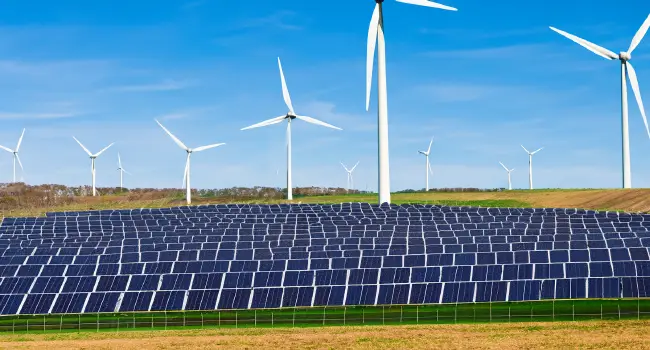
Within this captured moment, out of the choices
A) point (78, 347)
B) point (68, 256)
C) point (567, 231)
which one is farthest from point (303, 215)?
point (78, 347)

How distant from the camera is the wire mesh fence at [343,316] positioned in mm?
50500

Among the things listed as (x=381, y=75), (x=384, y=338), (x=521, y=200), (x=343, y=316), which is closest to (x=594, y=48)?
(x=381, y=75)

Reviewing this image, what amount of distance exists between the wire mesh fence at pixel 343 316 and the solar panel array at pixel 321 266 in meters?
0.56

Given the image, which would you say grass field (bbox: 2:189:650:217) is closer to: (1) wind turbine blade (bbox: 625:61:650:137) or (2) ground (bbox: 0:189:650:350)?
(1) wind turbine blade (bbox: 625:61:650:137)

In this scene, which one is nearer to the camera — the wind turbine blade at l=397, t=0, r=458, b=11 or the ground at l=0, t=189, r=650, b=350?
the ground at l=0, t=189, r=650, b=350

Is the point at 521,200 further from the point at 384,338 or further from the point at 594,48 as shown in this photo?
the point at 384,338

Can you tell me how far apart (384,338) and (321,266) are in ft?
53.0

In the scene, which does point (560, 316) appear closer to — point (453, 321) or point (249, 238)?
point (453, 321)

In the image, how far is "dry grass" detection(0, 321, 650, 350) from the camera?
42688 millimetres

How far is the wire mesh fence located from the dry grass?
66.8 inches

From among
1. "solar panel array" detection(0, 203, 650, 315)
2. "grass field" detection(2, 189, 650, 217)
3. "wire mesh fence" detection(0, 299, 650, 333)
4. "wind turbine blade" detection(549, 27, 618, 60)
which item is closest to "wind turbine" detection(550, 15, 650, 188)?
"wind turbine blade" detection(549, 27, 618, 60)

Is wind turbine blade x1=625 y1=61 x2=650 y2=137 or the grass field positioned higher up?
wind turbine blade x1=625 y1=61 x2=650 y2=137

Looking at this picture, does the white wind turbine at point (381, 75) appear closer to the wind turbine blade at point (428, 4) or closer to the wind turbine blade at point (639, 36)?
the wind turbine blade at point (428, 4)

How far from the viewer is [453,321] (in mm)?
50594
